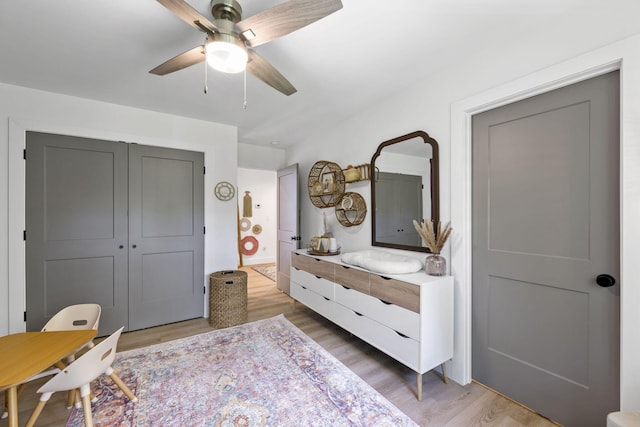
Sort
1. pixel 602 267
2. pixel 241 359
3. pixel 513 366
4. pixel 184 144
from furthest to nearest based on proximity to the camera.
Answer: pixel 184 144 → pixel 241 359 → pixel 513 366 → pixel 602 267

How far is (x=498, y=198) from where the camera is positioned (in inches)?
72.7

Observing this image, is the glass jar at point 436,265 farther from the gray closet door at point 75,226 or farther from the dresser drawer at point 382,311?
the gray closet door at point 75,226

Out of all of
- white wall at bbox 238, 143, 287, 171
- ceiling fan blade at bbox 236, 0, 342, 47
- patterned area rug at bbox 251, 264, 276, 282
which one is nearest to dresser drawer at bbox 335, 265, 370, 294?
ceiling fan blade at bbox 236, 0, 342, 47

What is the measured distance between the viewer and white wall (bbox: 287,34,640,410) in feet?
4.21

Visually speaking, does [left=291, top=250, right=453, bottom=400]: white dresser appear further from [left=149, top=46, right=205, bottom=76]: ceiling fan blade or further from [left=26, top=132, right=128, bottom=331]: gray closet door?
[left=26, top=132, right=128, bottom=331]: gray closet door

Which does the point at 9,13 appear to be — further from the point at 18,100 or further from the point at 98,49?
the point at 18,100

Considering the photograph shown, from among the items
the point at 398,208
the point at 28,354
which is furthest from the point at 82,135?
the point at 398,208

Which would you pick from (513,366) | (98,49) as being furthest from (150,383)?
(513,366)

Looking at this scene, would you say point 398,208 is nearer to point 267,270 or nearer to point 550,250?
point 550,250

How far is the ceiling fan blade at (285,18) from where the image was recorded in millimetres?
1128

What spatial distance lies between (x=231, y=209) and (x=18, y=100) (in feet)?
6.88

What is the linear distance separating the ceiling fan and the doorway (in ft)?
6.11

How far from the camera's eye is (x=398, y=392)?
1877mm

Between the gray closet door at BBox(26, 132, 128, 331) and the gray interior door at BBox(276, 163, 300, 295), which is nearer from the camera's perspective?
the gray closet door at BBox(26, 132, 128, 331)
